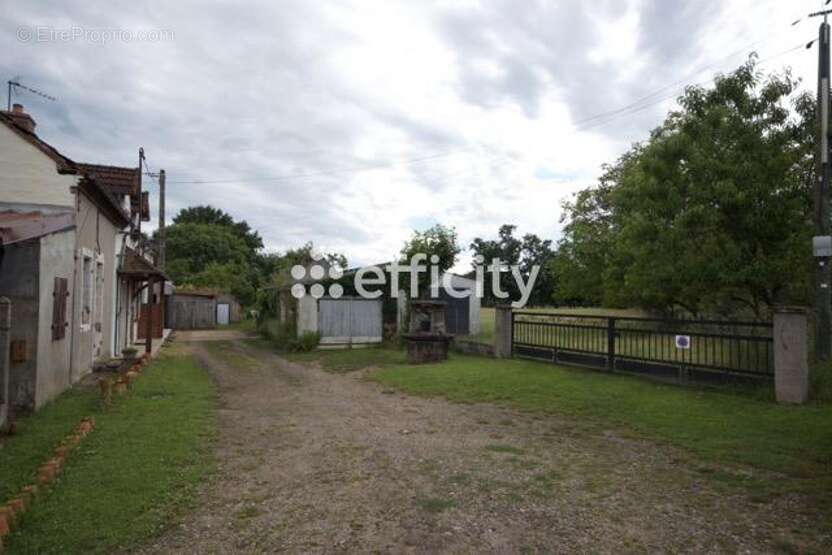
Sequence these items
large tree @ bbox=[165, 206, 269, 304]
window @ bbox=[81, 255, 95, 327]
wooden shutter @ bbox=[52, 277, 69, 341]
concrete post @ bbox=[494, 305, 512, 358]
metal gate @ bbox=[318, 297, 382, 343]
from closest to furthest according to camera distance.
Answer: wooden shutter @ bbox=[52, 277, 69, 341]
window @ bbox=[81, 255, 95, 327]
concrete post @ bbox=[494, 305, 512, 358]
metal gate @ bbox=[318, 297, 382, 343]
large tree @ bbox=[165, 206, 269, 304]

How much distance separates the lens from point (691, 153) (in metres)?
10.8

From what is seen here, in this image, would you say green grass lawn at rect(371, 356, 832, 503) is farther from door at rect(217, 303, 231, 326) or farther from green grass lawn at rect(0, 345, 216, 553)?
door at rect(217, 303, 231, 326)

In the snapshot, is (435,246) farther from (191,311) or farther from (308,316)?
(191,311)

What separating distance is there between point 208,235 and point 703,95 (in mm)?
48077

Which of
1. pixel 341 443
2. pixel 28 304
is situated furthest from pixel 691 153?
pixel 28 304

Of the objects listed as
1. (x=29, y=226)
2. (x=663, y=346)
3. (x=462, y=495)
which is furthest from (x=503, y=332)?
(x=29, y=226)

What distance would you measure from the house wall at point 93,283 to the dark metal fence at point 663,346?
9743mm

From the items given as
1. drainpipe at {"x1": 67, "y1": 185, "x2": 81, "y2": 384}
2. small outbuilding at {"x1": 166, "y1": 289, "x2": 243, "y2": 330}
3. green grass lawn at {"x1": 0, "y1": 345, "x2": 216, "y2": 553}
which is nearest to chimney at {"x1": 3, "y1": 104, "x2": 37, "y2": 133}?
drainpipe at {"x1": 67, "y1": 185, "x2": 81, "y2": 384}

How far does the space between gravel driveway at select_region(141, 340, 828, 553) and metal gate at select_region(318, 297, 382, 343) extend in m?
11.0

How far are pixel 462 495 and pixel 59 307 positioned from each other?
756 centimetres

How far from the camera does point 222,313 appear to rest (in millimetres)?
36969

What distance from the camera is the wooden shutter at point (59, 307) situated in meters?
8.73

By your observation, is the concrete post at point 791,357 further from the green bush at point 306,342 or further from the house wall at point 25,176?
the green bush at point 306,342

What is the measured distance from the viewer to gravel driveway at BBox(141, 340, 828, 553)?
150 inches
